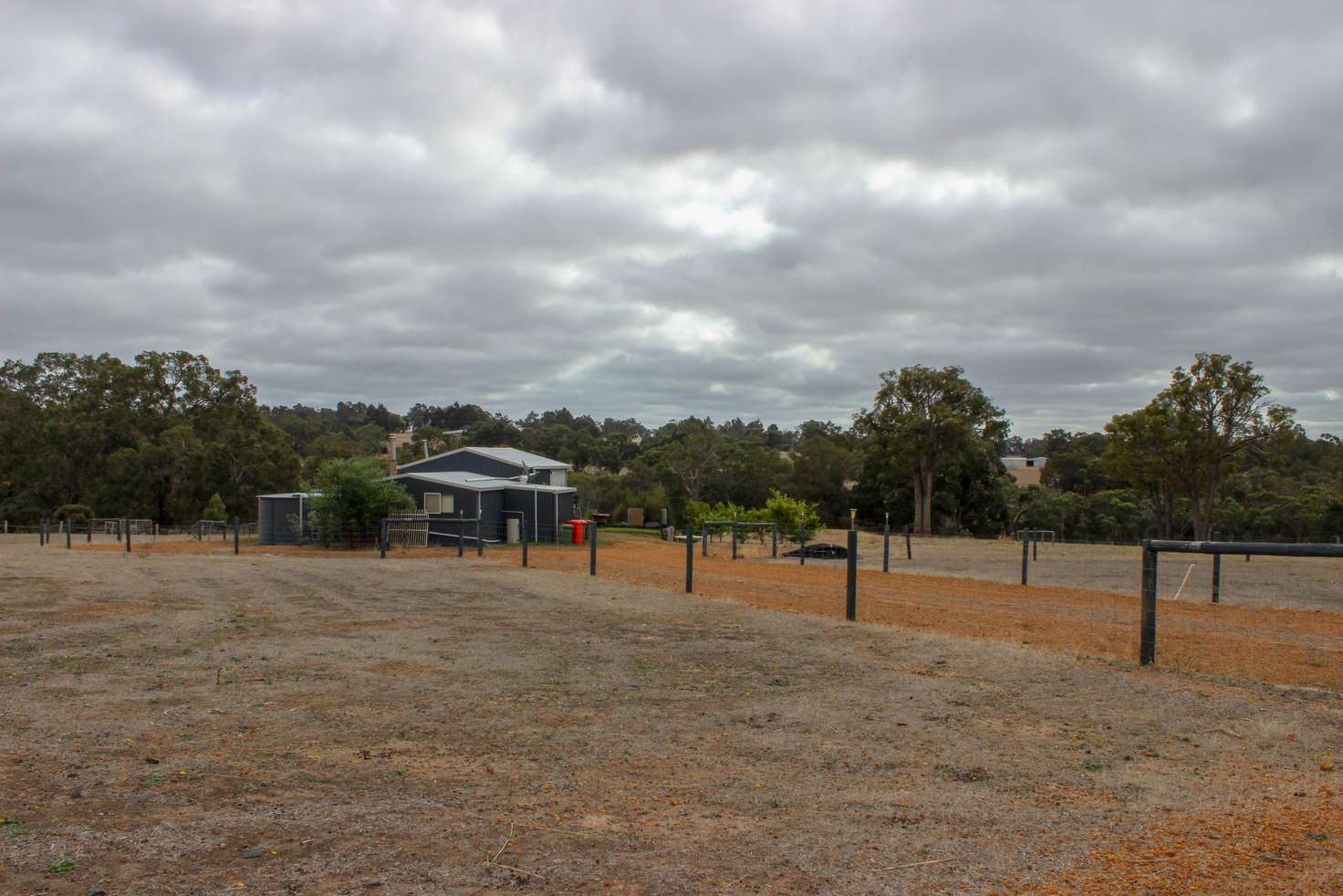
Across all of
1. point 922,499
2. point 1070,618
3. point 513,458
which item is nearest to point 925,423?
point 922,499

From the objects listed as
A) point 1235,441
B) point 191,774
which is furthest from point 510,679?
point 1235,441

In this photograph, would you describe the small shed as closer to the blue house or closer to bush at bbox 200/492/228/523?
the blue house

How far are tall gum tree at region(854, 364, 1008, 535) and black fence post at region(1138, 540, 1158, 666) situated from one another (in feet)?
180

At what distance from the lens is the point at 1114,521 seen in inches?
2532

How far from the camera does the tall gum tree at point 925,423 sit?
6216 centimetres

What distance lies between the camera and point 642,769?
5.03 m

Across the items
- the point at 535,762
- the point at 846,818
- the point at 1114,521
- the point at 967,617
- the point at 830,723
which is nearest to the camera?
the point at 846,818

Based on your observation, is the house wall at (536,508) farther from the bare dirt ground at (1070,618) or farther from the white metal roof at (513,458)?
the bare dirt ground at (1070,618)

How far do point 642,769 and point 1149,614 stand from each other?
544 centimetres

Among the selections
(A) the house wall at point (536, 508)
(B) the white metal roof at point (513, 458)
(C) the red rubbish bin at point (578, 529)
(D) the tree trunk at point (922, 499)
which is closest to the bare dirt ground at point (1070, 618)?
(A) the house wall at point (536, 508)

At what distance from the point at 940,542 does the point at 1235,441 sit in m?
17.8

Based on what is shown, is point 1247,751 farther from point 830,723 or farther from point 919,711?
point 830,723

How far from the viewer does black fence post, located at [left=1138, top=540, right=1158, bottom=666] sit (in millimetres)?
8031

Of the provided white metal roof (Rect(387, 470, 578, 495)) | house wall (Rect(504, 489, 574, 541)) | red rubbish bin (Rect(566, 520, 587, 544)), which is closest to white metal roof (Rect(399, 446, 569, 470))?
white metal roof (Rect(387, 470, 578, 495))
